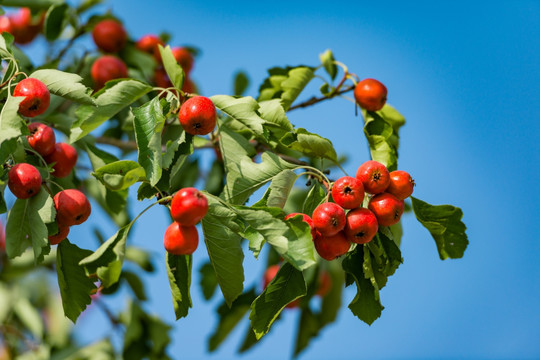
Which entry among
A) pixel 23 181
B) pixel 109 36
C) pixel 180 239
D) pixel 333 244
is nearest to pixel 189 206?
pixel 180 239

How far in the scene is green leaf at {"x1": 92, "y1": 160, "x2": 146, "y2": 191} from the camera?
203 centimetres

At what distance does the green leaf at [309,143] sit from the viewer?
2406 millimetres

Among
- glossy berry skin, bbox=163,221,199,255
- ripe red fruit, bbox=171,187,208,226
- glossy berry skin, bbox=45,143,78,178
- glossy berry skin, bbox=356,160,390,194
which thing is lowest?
glossy berry skin, bbox=45,143,78,178

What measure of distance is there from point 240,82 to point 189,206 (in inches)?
88.2

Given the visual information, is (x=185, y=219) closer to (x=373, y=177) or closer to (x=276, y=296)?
(x=276, y=296)

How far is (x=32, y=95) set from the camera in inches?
89.0

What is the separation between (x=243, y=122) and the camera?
249 centimetres

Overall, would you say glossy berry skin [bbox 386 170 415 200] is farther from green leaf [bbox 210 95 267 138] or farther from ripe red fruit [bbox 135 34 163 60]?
ripe red fruit [bbox 135 34 163 60]

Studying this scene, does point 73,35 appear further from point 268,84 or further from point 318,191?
point 318,191

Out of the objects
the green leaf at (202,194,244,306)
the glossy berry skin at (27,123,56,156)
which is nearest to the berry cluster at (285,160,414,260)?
the green leaf at (202,194,244,306)

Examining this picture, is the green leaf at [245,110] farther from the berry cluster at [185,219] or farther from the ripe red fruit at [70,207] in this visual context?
the ripe red fruit at [70,207]

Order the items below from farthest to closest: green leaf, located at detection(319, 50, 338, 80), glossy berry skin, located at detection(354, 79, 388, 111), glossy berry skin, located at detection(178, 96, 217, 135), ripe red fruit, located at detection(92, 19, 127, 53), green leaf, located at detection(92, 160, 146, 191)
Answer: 1. ripe red fruit, located at detection(92, 19, 127, 53)
2. green leaf, located at detection(319, 50, 338, 80)
3. glossy berry skin, located at detection(354, 79, 388, 111)
4. glossy berry skin, located at detection(178, 96, 217, 135)
5. green leaf, located at detection(92, 160, 146, 191)

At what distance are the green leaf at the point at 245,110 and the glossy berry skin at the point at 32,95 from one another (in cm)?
64

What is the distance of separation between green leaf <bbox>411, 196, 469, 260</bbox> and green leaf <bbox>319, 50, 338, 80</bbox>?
1.11m
